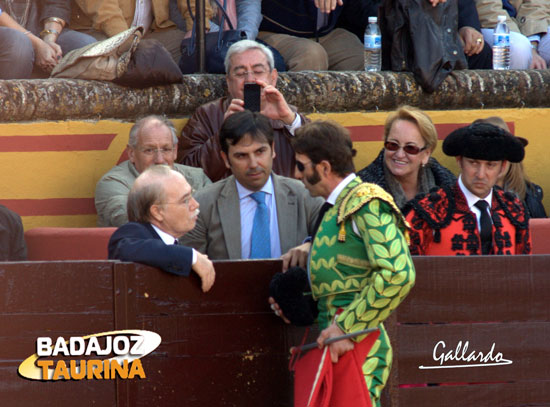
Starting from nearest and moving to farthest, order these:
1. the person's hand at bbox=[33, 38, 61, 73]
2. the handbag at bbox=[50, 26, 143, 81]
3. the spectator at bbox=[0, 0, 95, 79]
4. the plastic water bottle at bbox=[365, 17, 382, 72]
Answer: the handbag at bbox=[50, 26, 143, 81], the spectator at bbox=[0, 0, 95, 79], the person's hand at bbox=[33, 38, 61, 73], the plastic water bottle at bbox=[365, 17, 382, 72]

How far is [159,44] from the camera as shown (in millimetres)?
5730

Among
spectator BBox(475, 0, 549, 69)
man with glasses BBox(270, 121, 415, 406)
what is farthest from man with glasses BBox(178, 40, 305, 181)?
spectator BBox(475, 0, 549, 69)

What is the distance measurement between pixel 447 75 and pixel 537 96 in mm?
617

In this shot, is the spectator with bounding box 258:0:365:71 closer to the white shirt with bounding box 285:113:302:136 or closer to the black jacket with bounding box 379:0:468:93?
the black jacket with bounding box 379:0:468:93

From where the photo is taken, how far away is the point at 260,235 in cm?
459

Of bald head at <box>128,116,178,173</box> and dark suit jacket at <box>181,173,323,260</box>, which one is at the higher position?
bald head at <box>128,116,178,173</box>

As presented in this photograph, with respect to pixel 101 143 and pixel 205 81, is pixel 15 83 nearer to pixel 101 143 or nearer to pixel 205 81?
pixel 101 143

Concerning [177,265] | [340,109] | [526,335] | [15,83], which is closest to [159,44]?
[15,83]

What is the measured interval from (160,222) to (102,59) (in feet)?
6.14

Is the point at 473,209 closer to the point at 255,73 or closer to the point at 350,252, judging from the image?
the point at 350,252

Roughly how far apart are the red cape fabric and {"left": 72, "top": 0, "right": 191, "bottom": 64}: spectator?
9.47 ft

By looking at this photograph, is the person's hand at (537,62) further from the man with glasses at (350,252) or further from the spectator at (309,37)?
the man with glasses at (350,252)

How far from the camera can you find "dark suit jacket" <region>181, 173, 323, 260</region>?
455 centimetres

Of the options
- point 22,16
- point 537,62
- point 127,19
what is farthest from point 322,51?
point 22,16
